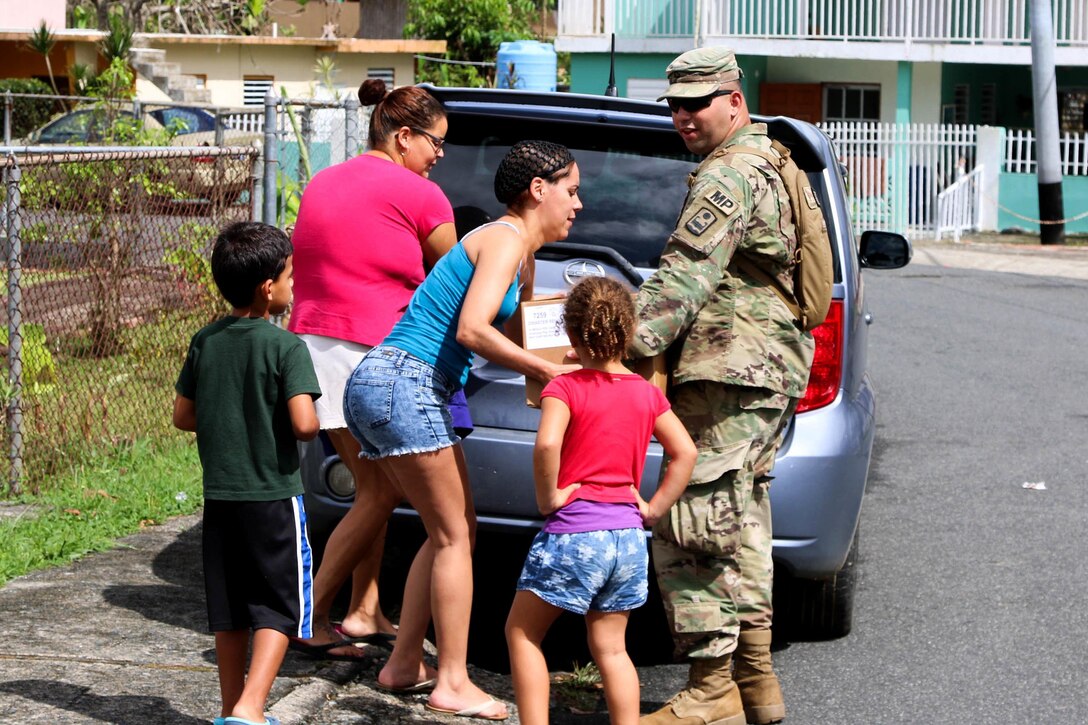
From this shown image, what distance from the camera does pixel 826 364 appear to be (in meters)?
4.72

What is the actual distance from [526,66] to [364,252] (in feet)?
41.4

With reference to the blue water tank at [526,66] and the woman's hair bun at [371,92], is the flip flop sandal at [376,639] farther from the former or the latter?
the blue water tank at [526,66]

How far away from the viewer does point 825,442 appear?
4625 millimetres

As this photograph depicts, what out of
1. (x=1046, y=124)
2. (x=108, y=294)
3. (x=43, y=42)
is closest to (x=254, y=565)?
(x=108, y=294)

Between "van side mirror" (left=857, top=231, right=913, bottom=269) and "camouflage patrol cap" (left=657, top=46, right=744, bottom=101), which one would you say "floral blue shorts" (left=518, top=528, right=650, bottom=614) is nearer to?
"camouflage patrol cap" (left=657, top=46, right=744, bottom=101)

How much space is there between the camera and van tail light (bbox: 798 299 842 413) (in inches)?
185

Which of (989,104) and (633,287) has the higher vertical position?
(989,104)

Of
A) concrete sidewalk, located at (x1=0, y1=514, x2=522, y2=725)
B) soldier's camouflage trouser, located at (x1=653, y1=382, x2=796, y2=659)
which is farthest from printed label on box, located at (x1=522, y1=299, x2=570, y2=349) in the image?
concrete sidewalk, located at (x1=0, y1=514, x2=522, y2=725)

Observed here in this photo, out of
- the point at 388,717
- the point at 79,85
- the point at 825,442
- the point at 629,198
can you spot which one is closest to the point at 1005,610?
the point at 825,442

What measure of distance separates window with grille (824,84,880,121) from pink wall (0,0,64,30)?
16942 millimetres

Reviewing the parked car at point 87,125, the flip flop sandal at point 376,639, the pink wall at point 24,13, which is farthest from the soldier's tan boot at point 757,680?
the pink wall at point 24,13

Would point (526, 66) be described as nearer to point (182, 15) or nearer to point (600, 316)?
point (600, 316)

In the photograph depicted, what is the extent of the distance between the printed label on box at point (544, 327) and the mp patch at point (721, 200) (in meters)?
0.50

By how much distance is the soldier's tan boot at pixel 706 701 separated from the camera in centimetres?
414
